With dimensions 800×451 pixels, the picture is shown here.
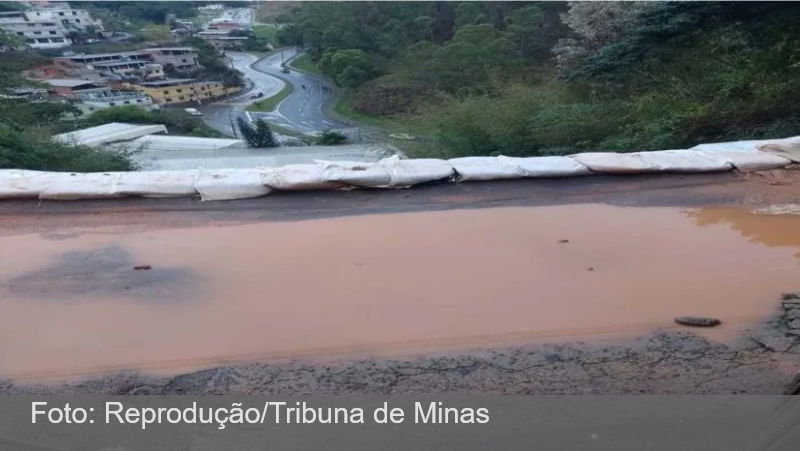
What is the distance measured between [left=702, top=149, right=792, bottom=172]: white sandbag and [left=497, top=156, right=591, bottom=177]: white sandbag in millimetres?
911

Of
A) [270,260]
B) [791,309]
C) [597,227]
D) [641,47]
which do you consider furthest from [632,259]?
[641,47]

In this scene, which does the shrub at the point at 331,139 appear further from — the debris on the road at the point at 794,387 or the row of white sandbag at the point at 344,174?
the debris on the road at the point at 794,387

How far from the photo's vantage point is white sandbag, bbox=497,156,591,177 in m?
3.36

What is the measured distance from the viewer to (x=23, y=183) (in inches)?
120

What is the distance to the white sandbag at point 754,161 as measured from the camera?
342 centimetres

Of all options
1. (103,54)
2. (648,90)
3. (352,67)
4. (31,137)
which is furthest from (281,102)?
(648,90)

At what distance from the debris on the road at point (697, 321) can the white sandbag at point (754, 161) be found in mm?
1767

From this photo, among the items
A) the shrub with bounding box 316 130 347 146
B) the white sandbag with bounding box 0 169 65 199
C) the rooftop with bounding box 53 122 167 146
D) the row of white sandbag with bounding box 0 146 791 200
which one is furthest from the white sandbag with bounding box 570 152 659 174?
the rooftop with bounding box 53 122 167 146

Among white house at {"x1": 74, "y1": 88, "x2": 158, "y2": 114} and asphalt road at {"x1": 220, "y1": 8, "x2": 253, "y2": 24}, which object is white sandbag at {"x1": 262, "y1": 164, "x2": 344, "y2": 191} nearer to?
white house at {"x1": 74, "y1": 88, "x2": 158, "y2": 114}

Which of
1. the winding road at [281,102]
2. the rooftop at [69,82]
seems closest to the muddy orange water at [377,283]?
the winding road at [281,102]

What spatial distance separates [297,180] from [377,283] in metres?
1.03

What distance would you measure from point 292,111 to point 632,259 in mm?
14825

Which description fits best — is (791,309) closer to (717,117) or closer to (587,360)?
(587,360)

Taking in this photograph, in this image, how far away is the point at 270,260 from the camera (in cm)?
258
